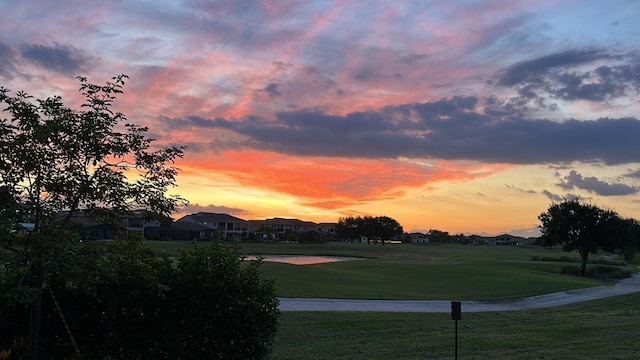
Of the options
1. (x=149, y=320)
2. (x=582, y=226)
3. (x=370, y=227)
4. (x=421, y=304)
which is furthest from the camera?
(x=370, y=227)

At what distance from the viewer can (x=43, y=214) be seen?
7.62 m

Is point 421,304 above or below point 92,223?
below

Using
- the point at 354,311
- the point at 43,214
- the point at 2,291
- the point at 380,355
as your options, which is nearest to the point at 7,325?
the point at 2,291

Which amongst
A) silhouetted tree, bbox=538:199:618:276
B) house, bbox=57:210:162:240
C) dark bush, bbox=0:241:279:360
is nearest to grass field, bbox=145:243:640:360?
dark bush, bbox=0:241:279:360

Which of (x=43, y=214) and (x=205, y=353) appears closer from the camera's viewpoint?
(x=43, y=214)

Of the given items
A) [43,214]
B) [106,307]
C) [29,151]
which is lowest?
[106,307]

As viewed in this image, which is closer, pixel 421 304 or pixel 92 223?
pixel 92 223

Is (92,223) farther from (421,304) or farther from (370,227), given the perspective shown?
(370,227)

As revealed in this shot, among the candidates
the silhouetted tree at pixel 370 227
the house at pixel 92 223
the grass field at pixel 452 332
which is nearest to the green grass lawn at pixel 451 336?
the grass field at pixel 452 332

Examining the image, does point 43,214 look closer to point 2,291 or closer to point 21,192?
point 21,192

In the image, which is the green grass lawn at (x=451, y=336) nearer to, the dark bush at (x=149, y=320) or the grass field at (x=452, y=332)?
the grass field at (x=452, y=332)

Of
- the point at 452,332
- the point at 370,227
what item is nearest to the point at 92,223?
the point at 452,332

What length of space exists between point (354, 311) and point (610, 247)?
4090cm

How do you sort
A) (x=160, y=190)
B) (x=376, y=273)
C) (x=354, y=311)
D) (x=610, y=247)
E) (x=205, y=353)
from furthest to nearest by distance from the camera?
(x=610, y=247)
(x=376, y=273)
(x=354, y=311)
(x=205, y=353)
(x=160, y=190)
